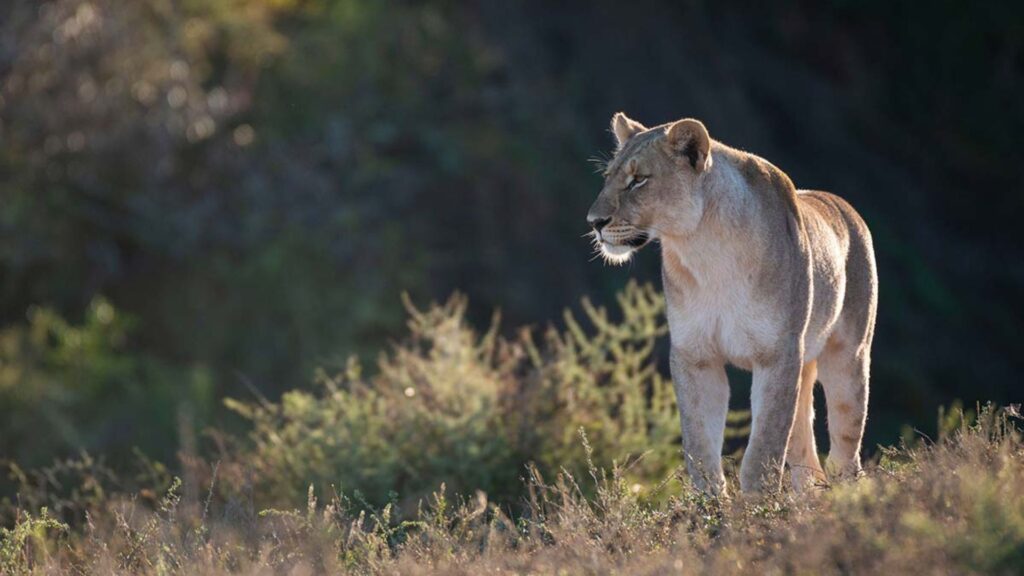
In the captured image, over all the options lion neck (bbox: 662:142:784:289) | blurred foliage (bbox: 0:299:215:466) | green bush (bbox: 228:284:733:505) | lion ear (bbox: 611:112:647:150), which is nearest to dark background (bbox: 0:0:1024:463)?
blurred foliage (bbox: 0:299:215:466)

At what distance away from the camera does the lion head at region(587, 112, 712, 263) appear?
6453 mm

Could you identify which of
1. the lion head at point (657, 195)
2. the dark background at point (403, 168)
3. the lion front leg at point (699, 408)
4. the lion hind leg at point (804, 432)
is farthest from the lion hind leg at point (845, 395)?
the dark background at point (403, 168)

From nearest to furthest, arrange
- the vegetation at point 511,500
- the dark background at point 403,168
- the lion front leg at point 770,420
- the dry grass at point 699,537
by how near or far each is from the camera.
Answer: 1. the dry grass at point 699,537
2. the vegetation at point 511,500
3. the lion front leg at point 770,420
4. the dark background at point 403,168

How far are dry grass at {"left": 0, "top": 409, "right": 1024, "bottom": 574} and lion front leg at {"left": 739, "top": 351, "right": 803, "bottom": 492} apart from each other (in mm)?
Result: 276

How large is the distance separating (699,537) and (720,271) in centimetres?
142

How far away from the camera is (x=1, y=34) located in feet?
49.7

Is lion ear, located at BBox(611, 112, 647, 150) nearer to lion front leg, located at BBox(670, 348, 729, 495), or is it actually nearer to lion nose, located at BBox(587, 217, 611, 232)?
lion nose, located at BBox(587, 217, 611, 232)

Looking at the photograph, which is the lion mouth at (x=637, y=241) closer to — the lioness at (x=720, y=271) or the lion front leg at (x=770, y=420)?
the lioness at (x=720, y=271)

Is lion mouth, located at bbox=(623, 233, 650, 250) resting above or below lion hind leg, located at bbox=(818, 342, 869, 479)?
above

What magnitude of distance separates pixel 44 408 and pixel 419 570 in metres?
11.2

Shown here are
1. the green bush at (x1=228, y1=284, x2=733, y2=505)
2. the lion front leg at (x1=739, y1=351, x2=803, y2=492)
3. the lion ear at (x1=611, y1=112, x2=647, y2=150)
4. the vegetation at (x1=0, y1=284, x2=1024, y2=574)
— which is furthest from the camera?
the green bush at (x1=228, y1=284, x2=733, y2=505)

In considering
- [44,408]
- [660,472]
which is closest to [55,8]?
[44,408]

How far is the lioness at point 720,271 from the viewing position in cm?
636

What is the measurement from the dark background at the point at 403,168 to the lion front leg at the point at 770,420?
31.0 ft
